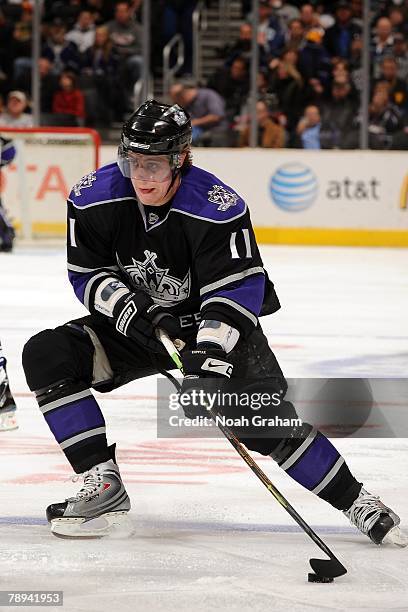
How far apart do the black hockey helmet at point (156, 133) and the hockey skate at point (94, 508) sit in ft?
2.19

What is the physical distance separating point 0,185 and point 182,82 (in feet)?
5.97

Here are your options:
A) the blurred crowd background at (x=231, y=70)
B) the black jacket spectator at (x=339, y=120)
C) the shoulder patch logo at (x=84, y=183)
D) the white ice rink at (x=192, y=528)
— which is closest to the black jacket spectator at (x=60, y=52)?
the blurred crowd background at (x=231, y=70)

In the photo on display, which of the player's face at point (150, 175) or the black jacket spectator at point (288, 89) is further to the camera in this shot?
the black jacket spectator at point (288, 89)

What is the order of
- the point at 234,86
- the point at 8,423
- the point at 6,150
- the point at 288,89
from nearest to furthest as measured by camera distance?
the point at 8,423
the point at 6,150
the point at 288,89
the point at 234,86

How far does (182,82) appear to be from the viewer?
11.5 meters

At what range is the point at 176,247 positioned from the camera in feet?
9.41

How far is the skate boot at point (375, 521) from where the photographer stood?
2.77 m

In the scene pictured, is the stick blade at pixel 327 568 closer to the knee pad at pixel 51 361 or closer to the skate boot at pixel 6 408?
the knee pad at pixel 51 361

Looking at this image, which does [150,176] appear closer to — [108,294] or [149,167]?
[149,167]

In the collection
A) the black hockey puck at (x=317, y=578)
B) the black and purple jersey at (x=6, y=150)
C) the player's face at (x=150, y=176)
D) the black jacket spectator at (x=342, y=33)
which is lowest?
the black and purple jersey at (x=6, y=150)

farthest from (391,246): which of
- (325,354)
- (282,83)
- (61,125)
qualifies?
(325,354)

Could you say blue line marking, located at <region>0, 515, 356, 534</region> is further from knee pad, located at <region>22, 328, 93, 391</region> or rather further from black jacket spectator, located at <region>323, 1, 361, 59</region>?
black jacket spectator, located at <region>323, 1, 361, 59</region>

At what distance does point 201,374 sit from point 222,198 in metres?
0.38

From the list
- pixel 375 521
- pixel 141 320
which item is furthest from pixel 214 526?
pixel 141 320
